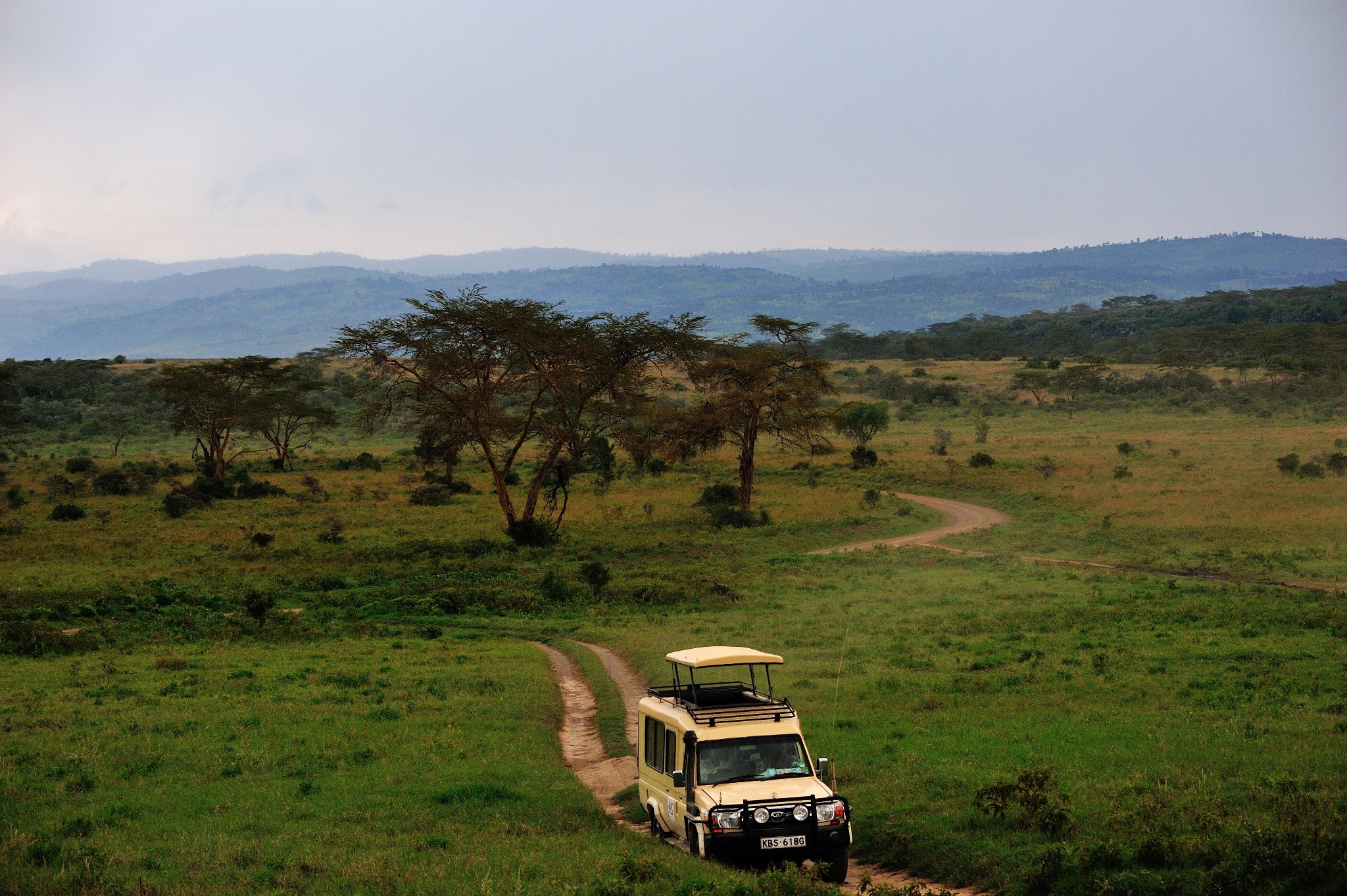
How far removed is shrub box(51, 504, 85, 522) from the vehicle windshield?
4573 cm

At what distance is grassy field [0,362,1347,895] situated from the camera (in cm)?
1019

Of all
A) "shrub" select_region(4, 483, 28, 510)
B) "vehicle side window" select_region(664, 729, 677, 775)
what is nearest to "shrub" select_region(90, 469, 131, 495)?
"shrub" select_region(4, 483, 28, 510)

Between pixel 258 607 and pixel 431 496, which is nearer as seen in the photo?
pixel 258 607

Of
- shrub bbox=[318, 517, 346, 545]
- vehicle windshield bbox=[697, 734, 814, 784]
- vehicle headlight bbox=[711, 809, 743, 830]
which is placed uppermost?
vehicle windshield bbox=[697, 734, 814, 784]

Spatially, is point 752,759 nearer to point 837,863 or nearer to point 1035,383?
point 837,863

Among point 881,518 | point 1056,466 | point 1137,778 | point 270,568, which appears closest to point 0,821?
point 1137,778

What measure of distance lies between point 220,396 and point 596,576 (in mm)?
40004

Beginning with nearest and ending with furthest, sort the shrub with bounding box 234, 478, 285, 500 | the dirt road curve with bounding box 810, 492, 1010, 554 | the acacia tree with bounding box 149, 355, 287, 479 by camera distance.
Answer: the dirt road curve with bounding box 810, 492, 1010, 554, the shrub with bounding box 234, 478, 285, 500, the acacia tree with bounding box 149, 355, 287, 479

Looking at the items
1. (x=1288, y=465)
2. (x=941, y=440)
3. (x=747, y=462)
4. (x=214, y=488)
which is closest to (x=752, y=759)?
(x=747, y=462)

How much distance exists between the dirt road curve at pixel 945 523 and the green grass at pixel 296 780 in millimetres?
20901

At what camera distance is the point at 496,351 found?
137 ft

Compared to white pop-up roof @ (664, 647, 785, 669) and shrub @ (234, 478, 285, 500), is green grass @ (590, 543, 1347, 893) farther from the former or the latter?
shrub @ (234, 478, 285, 500)

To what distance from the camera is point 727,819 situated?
1027 centimetres

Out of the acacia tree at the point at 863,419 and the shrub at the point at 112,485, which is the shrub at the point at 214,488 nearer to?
the shrub at the point at 112,485
